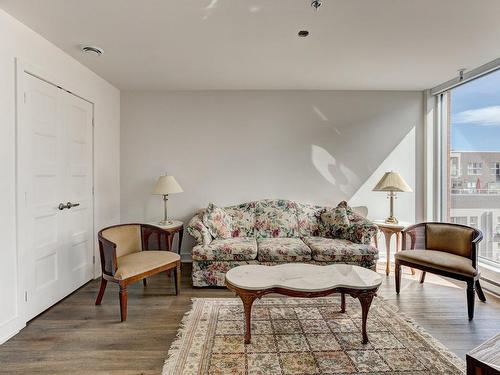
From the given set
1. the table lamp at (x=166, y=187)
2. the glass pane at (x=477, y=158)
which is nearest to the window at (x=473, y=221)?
the glass pane at (x=477, y=158)

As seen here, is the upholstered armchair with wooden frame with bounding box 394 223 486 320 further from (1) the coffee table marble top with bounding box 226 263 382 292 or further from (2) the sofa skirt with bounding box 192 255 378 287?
(1) the coffee table marble top with bounding box 226 263 382 292

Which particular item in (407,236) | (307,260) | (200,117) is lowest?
(307,260)

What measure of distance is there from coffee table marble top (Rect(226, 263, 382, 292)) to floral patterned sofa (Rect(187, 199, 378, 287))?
0.69m

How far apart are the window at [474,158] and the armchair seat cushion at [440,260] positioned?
0.98 metres

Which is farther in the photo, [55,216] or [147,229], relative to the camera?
[147,229]

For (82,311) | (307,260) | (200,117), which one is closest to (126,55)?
(200,117)

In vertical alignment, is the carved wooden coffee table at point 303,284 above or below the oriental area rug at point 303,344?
above

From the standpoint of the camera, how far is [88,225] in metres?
3.38

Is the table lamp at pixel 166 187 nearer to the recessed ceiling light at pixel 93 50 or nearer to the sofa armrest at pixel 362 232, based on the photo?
the recessed ceiling light at pixel 93 50

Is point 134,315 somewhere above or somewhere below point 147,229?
below

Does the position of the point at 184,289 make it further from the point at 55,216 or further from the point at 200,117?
the point at 200,117

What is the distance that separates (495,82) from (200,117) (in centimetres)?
377

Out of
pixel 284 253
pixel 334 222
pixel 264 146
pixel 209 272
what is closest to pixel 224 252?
pixel 209 272

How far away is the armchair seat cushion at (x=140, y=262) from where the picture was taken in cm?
255
